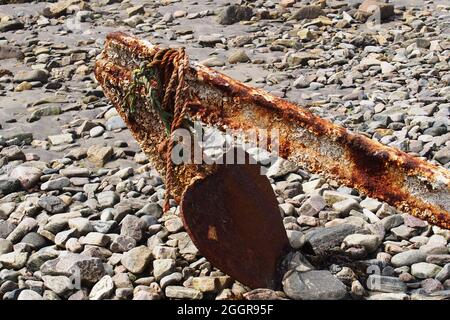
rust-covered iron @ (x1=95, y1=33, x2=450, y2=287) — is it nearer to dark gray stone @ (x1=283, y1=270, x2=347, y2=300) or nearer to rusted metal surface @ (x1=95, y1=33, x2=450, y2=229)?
rusted metal surface @ (x1=95, y1=33, x2=450, y2=229)

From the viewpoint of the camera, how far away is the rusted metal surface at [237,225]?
3.38 metres

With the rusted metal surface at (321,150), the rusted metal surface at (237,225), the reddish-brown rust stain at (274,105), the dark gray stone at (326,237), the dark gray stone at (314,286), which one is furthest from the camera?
the dark gray stone at (326,237)

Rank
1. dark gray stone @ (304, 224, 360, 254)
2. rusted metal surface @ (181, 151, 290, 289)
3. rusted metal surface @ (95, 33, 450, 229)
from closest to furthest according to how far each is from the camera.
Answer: rusted metal surface @ (95, 33, 450, 229)
rusted metal surface @ (181, 151, 290, 289)
dark gray stone @ (304, 224, 360, 254)

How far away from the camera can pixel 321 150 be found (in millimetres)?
3006

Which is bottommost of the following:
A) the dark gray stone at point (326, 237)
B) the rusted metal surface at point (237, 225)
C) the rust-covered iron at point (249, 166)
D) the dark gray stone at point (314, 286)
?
the dark gray stone at point (326, 237)

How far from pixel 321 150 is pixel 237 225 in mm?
680

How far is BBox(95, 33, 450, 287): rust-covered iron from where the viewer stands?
2.87 metres

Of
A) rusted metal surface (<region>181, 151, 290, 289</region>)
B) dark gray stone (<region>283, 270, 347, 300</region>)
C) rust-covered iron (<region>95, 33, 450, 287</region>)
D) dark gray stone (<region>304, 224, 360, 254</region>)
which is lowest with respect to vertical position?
dark gray stone (<region>304, 224, 360, 254</region>)

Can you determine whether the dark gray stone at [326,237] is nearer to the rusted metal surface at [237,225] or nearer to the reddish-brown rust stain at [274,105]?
the rusted metal surface at [237,225]

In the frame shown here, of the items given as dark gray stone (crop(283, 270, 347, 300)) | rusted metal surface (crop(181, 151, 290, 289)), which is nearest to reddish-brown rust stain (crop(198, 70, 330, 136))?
rusted metal surface (crop(181, 151, 290, 289))

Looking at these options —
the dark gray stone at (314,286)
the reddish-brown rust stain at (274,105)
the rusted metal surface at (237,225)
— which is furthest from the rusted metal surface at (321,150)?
the dark gray stone at (314,286)

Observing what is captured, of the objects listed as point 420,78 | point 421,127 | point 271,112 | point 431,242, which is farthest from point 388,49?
point 271,112

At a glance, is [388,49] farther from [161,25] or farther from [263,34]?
[161,25]

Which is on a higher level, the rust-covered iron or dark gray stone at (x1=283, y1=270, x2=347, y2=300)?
the rust-covered iron
